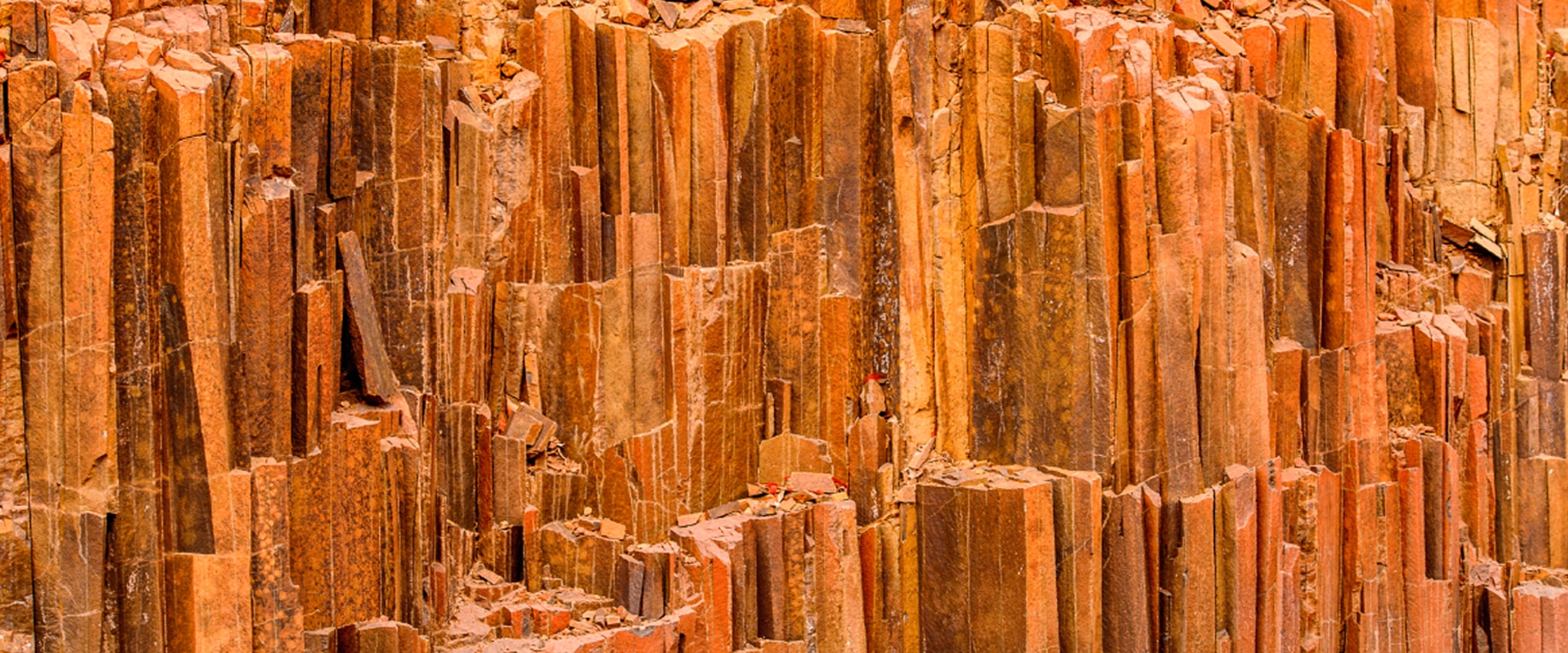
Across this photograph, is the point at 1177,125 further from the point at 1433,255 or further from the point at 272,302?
the point at 272,302

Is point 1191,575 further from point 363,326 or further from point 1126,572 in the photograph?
point 363,326

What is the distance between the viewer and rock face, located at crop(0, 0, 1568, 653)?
11.2 m

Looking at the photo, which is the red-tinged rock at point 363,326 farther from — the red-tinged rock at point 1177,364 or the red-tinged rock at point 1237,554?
the red-tinged rock at point 1237,554

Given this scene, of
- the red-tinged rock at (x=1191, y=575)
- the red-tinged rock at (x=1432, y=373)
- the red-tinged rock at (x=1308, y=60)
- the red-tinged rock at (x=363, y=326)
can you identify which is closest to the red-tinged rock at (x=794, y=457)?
the red-tinged rock at (x=1191, y=575)

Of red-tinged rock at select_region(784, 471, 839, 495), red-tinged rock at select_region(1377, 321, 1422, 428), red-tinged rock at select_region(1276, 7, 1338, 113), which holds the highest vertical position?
red-tinged rock at select_region(1276, 7, 1338, 113)

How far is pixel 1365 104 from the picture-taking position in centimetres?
1652

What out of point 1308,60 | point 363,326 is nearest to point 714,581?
point 363,326

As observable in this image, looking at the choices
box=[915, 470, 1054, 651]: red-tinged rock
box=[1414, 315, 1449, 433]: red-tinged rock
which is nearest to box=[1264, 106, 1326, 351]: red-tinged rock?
box=[1414, 315, 1449, 433]: red-tinged rock

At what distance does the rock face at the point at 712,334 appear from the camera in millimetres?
11164

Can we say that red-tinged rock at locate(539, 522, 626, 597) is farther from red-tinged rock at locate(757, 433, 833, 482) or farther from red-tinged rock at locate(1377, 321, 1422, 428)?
red-tinged rock at locate(1377, 321, 1422, 428)

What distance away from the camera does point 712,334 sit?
1415 centimetres

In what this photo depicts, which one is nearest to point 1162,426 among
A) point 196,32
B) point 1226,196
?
point 1226,196

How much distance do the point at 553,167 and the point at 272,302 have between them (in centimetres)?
285

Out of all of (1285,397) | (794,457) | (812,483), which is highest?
(1285,397)
